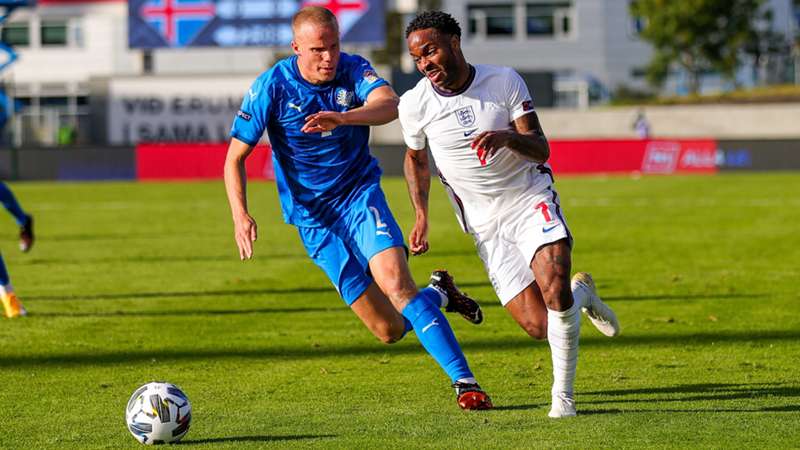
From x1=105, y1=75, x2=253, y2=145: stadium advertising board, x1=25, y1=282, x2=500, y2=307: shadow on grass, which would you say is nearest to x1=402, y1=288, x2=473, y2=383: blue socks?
x1=25, y1=282, x2=500, y2=307: shadow on grass

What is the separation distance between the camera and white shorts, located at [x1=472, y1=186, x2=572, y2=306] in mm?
7387

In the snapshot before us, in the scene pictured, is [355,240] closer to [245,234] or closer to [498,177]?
[245,234]

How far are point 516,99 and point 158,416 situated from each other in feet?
8.25

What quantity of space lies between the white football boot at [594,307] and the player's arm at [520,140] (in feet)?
4.04

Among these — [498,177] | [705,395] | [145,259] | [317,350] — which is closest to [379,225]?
[498,177]

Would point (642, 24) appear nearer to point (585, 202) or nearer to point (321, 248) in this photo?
point (585, 202)

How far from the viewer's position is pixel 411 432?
6930 millimetres

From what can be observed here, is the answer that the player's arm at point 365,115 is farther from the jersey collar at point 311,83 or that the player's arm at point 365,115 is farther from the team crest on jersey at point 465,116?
the team crest on jersey at point 465,116

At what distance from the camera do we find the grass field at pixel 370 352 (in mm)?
7043

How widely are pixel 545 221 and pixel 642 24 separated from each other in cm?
7538

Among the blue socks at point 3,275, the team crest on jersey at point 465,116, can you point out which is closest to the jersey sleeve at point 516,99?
the team crest on jersey at point 465,116

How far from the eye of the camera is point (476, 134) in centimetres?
748

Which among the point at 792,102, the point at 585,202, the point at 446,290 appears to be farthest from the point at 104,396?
the point at 792,102

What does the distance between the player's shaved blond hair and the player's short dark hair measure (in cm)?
45
